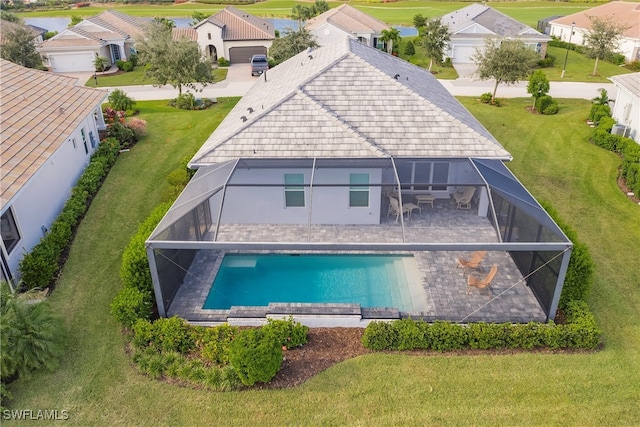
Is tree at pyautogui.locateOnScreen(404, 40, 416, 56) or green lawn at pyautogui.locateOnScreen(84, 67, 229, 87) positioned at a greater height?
tree at pyautogui.locateOnScreen(404, 40, 416, 56)

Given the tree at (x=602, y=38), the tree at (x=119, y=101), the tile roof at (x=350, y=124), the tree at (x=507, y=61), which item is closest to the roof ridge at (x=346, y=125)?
the tile roof at (x=350, y=124)

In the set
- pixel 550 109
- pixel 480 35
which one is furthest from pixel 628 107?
pixel 480 35

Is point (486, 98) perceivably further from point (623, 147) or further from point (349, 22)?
point (349, 22)

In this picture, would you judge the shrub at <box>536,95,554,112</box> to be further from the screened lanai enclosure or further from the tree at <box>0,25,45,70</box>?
the tree at <box>0,25,45,70</box>

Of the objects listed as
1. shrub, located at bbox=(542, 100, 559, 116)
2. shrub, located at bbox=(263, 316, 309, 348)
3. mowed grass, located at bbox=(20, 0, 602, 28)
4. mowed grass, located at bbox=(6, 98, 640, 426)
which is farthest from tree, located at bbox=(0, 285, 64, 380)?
mowed grass, located at bbox=(20, 0, 602, 28)

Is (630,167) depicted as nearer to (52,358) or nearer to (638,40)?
(52,358)

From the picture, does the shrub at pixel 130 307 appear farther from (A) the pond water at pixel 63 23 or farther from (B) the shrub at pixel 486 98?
(A) the pond water at pixel 63 23
